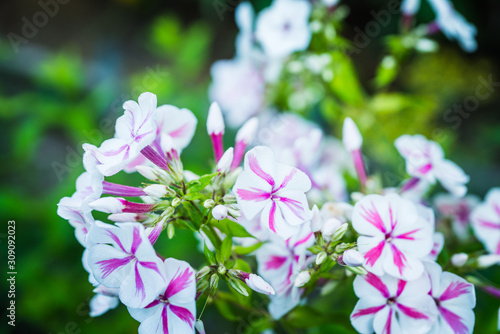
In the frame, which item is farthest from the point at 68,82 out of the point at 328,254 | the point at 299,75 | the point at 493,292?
the point at 493,292

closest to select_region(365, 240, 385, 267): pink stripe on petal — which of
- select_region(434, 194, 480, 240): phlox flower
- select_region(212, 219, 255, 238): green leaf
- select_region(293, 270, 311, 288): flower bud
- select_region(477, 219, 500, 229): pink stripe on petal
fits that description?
select_region(293, 270, 311, 288): flower bud

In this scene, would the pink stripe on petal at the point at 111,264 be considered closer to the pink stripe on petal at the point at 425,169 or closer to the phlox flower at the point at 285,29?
the pink stripe on petal at the point at 425,169

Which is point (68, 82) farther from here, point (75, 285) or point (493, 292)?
point (493, 292)

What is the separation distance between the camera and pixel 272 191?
71 centimetres

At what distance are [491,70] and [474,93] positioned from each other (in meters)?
0.21

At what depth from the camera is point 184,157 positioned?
5.90 ft

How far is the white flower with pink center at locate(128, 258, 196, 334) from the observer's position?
0.66 m

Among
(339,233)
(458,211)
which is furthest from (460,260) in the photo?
(458,211)

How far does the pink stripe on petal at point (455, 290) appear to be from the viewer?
2.44 feet

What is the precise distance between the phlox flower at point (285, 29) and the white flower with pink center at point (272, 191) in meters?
0.65

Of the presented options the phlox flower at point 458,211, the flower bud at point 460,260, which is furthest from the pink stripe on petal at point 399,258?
the phlox flower at point 458,211

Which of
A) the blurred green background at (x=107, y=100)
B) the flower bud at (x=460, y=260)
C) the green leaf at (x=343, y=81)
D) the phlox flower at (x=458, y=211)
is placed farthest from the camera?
the blurred green background at (x=107, y=100)

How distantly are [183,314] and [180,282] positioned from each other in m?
0.05

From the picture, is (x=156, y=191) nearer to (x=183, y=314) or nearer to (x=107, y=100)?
(x=183, y=314)
